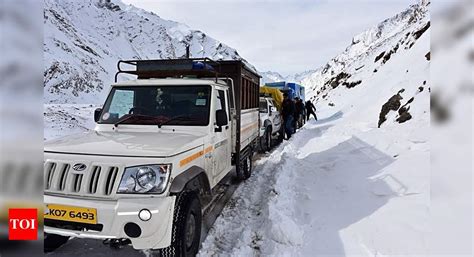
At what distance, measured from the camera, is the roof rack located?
5359 millimetres

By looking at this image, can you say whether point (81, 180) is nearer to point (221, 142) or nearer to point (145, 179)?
point (145, 179)

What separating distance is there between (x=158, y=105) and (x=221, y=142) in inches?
44.5

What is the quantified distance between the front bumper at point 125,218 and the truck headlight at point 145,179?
8 cm

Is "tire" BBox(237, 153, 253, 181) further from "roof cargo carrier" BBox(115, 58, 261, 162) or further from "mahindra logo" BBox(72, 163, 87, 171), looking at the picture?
"mahindra logo" BBox(72, 163, 87, 171)

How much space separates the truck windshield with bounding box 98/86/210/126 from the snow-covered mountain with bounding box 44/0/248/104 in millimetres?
948

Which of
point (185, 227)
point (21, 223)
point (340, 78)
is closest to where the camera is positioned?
point (21, 223)

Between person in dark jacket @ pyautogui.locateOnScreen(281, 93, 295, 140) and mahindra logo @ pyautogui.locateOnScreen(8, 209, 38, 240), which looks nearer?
mahindra logo @ pyautogui.locateOnScreen(8, 209, 38, 240)

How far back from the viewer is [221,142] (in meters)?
5.07

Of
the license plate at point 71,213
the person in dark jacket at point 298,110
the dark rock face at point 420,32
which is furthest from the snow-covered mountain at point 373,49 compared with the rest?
the license plate at point 71,213

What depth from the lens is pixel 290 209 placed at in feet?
16.4

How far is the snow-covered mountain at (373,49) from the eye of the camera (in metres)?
21.0

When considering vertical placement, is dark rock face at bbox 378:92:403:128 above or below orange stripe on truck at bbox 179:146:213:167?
above

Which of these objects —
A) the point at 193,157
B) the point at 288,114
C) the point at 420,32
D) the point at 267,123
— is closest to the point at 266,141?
the point at 267,123

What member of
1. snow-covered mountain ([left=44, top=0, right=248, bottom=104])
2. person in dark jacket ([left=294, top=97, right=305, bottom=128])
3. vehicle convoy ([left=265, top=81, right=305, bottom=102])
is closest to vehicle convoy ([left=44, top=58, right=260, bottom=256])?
snow-covered mountain ([left=44, top=0, right=248, bottom=104])
